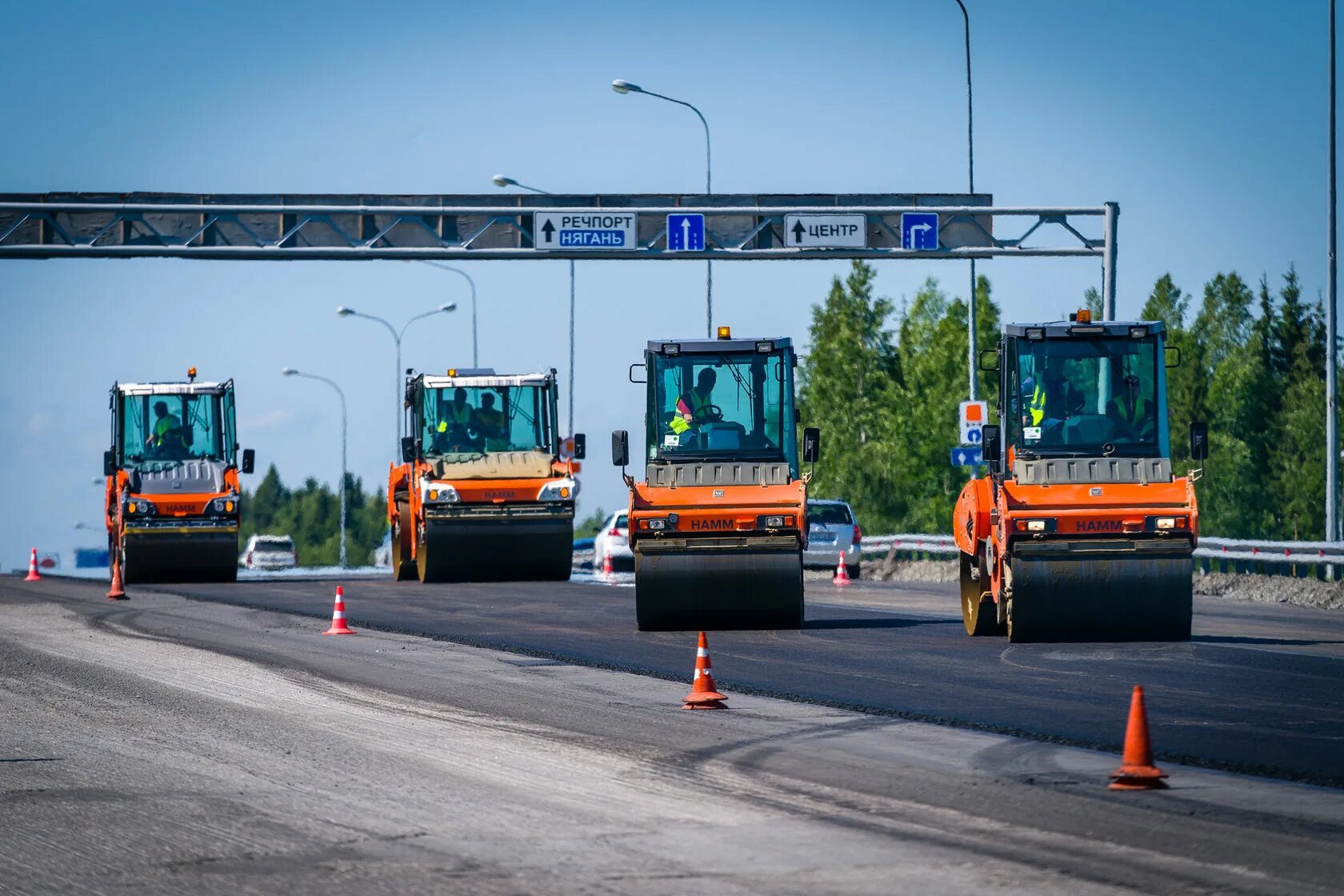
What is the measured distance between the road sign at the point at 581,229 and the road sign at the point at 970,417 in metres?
6.98

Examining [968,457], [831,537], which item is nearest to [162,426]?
[831,537]

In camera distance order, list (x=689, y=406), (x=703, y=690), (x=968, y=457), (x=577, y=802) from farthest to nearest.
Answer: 1. (x=968, y=457)
2. (x=689, y=406)
3. (x=703, y=690)
4. (x=577, y=802)

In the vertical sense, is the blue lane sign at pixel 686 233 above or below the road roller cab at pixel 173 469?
above

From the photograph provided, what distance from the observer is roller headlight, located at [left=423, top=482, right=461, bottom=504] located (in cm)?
3111

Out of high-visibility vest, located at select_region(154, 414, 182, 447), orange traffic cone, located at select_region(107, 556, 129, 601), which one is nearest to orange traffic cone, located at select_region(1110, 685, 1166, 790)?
orange traffic cone, located at select_region(107, 556, 129, 601)

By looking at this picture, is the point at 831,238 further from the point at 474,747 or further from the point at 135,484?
the point at 474,747

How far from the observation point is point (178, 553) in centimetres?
3438

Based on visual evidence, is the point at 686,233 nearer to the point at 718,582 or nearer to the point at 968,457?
the point at 968,457

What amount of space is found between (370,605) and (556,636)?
692 cm

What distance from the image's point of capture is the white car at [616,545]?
42.4m

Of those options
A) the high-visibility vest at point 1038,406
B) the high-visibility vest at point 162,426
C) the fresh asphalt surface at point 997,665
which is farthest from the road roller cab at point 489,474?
the high-visibility vest at point 1038,406

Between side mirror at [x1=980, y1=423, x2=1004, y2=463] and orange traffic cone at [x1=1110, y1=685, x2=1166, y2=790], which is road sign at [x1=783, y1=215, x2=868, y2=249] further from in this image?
orange traffic cone at [x1=1110, y1=685, x2=1166, y2=790]

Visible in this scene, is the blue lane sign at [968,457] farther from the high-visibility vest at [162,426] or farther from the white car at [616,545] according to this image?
the high-visibility vest at [162,426]

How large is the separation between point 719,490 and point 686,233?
16.4m
